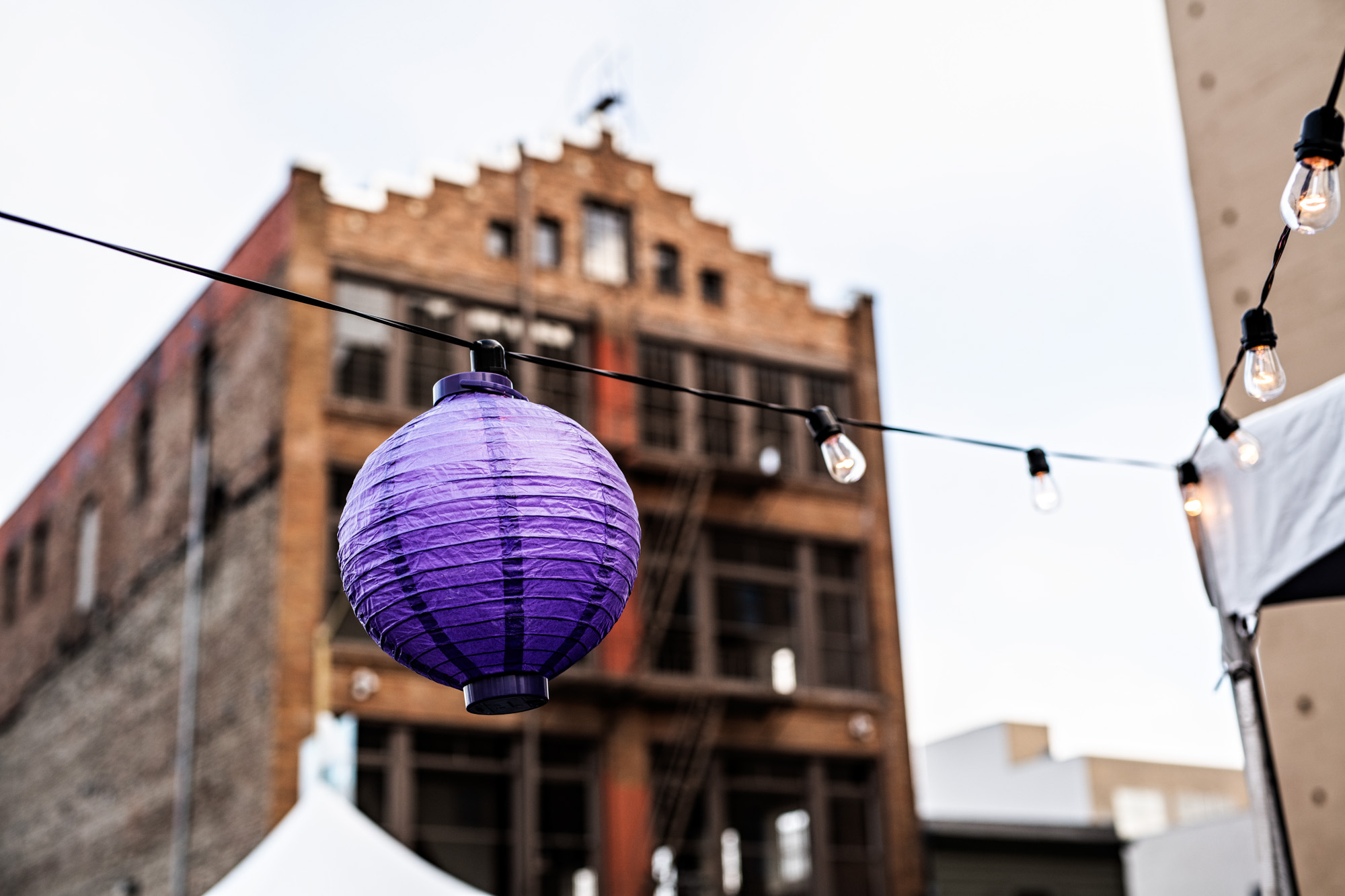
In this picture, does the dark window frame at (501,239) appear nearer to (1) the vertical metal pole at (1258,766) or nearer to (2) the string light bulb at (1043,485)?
(2) the string light bulb at (1043,485)

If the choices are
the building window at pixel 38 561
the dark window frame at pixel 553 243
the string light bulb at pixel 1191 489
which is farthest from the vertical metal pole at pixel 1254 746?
the building window at pixel 38 561

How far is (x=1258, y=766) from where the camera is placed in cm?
645

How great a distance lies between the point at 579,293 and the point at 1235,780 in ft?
89.7

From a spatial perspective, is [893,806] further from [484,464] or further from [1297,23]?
[484,464]

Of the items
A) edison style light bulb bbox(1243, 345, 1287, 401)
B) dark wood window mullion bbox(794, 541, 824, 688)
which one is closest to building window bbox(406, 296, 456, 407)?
dark wood window mullion bbox(794, 541, 824, 688)

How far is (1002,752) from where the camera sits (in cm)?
3953

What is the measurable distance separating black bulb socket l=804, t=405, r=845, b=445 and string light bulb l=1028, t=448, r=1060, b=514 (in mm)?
1232

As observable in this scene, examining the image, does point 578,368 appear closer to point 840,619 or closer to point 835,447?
point 835,447

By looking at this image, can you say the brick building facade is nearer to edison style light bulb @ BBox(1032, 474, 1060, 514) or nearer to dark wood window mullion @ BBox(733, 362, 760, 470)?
dark wood window mullion @ BBox(733, 362, 760, 470)

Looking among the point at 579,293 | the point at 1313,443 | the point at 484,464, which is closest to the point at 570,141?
the point at 579,293

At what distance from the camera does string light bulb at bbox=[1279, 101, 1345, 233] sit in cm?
456

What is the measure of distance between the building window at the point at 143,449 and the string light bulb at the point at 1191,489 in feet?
58.5

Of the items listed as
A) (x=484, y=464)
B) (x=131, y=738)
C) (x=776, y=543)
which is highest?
(x=776, y=543)

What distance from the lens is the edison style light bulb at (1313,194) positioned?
4602 millimetres
